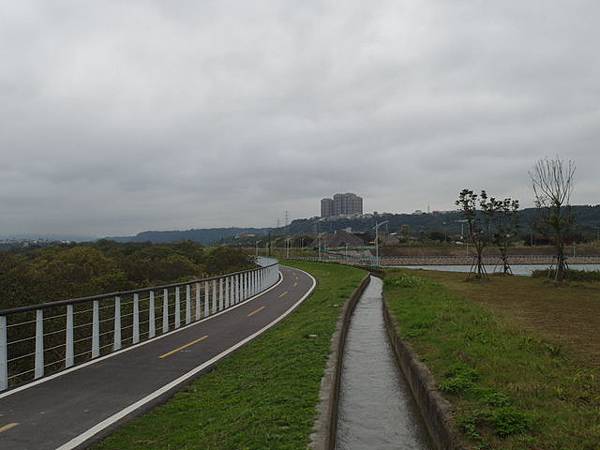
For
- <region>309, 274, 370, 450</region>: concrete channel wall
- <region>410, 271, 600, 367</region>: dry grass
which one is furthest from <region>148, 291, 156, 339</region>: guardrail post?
<region>410, 271, 600, 367</region>: dry grass

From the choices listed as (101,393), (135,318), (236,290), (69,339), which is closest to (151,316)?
(135,318)

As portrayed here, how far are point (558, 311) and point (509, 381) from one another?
10.9 metres

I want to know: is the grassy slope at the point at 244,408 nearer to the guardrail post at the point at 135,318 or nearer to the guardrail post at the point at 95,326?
the guardrail post at the point at 95,326

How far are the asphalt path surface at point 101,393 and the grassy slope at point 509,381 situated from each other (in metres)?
4.35

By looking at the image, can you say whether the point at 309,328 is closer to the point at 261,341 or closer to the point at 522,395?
the point at 261,341

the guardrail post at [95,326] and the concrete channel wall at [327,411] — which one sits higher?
the guardrail post at [95,326]

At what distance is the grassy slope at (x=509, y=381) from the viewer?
5.71 meters

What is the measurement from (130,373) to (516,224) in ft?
133

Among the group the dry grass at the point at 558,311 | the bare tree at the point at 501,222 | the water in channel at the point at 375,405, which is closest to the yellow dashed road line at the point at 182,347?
the water in channel at the point at 375,405

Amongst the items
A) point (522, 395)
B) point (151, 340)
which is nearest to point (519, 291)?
point (151, 340)

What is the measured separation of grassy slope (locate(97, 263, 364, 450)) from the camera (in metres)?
6.36

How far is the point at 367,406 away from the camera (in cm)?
925

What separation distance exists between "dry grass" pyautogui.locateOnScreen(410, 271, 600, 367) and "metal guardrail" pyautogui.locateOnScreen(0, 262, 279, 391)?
30.8 feet

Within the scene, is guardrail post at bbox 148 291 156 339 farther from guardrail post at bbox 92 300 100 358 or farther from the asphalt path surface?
guardrail post at bbox 92 300 100 358
